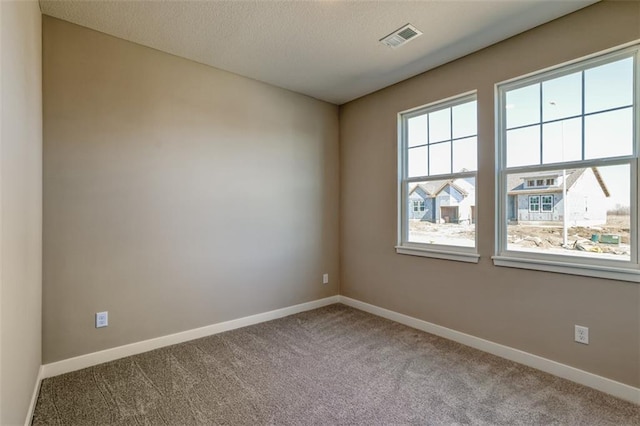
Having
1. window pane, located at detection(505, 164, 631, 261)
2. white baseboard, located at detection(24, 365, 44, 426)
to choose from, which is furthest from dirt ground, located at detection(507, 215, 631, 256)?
white baseboard, located at detection(24, 365, 44, 426)

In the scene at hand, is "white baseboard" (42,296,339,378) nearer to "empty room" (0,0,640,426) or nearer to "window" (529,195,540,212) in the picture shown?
"empty room" (0,0,640,426)

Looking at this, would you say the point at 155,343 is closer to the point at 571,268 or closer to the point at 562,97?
the point at 571,268

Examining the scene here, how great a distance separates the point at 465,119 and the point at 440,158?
438 mm

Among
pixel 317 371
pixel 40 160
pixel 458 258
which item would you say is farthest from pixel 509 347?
pixel 40 160

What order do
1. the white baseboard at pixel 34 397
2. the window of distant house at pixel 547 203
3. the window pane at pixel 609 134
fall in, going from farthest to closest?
the window of distant house at pixel 547 203, the window pane at pixel 609 134, the white baseboard at pixel 34 397

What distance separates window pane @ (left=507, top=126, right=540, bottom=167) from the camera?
2.54m

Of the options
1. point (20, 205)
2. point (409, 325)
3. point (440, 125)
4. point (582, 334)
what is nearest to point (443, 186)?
point (440, 125)

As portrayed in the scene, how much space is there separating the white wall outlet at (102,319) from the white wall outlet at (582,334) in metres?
3.65

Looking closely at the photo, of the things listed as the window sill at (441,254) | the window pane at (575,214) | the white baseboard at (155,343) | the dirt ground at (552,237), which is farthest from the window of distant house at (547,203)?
the white baseboard at (155,343)

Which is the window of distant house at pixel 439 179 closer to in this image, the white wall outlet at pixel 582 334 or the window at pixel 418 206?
the window at pixel 418 206

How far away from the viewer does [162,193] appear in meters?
2.84

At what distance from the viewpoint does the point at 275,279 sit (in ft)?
11.9

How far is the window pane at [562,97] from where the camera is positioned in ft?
7.70

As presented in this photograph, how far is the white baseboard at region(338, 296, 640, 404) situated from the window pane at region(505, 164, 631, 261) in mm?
844
